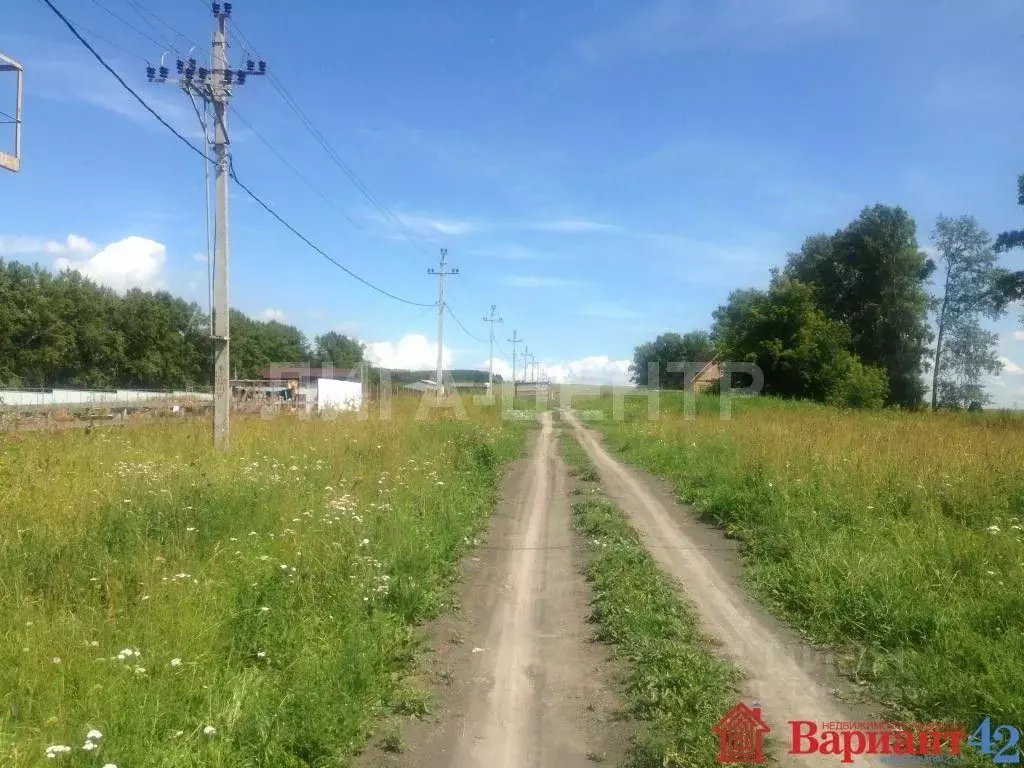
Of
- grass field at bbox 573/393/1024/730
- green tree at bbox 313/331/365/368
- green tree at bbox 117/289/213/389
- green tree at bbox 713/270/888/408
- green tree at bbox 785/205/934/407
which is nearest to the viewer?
grass field at bbox 573/393/1024/730

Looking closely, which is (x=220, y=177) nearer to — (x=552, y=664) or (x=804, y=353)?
(x=552, y=664)

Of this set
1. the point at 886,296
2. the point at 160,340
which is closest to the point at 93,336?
the point at 160,340

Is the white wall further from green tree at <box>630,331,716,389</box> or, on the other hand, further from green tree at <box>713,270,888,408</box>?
green tree at <box>630,331,716,389</box>

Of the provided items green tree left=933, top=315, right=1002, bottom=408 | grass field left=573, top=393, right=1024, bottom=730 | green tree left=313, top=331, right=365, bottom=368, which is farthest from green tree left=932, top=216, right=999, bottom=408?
green tree left=313, top=331, right=365, bottom=368

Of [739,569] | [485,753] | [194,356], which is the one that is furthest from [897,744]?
[194,356]

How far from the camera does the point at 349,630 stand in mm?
5035

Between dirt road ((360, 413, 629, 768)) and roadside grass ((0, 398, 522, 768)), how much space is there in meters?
0.30

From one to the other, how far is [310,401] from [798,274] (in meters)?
34.9

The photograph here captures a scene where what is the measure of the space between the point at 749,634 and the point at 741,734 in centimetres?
173

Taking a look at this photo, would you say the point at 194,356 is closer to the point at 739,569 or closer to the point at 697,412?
the point at 697,412

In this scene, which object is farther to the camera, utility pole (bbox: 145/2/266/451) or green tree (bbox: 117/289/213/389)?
green tree (bbox: 117/289/213/389)

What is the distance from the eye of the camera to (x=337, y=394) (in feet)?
103

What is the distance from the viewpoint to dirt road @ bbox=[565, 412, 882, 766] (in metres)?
4.30

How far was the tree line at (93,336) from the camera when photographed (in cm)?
4194
